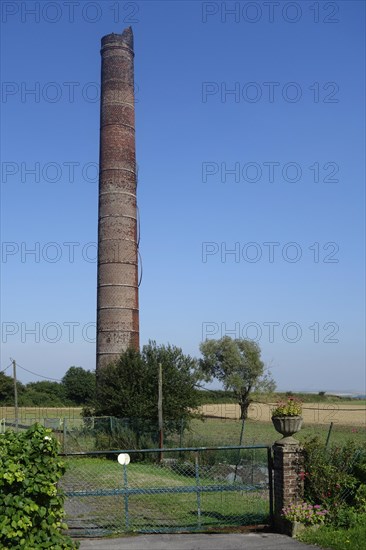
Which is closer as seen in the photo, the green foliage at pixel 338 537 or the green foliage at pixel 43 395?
the green foliage at pixel 338 537

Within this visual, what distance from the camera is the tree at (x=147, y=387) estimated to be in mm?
25609

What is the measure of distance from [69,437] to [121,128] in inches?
609

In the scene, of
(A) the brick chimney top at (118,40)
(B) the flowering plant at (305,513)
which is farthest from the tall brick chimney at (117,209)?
(B) the flowering plant at (305,513)

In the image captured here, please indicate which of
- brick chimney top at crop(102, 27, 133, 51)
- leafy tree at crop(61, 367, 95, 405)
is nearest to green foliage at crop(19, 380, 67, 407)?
leafy tree at crop(61, 367, 95, 405)

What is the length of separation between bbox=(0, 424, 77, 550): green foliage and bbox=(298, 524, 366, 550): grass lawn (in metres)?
3.86

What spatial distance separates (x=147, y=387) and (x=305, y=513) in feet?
56.9

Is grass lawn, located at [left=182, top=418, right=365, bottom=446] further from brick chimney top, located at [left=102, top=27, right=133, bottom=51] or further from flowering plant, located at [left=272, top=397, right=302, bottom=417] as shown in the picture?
brick chimney top, located at [left=102, top=27, right=133, bottom=51]

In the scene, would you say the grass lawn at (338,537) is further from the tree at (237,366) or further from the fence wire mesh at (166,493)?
the tree at (237,366)

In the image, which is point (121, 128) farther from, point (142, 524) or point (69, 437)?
point (142, 524)

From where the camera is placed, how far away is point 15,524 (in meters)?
6.18

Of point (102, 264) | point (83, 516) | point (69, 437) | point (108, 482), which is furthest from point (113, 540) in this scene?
point (102, 264)

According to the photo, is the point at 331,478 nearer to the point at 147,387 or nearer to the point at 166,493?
the point at 166,493

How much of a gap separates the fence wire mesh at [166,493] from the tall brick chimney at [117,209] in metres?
8.21

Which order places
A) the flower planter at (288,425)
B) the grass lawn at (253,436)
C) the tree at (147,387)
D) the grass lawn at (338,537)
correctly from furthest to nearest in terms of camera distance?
the tree at (147,387) < the grass lawn at (253,436) < the flower planter at (288,425) < the grass lawn at (338,537)
